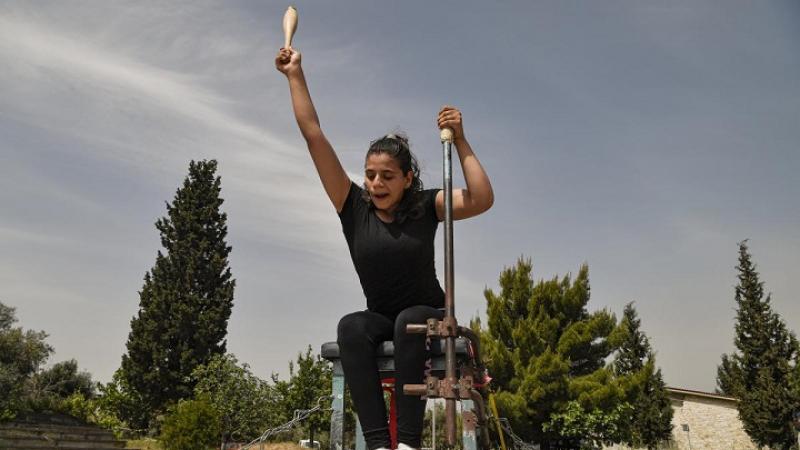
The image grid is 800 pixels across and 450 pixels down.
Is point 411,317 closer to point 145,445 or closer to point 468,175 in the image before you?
point 468,175

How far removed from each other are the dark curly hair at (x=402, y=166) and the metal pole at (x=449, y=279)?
321 millimetres

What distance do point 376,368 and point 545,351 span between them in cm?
2816

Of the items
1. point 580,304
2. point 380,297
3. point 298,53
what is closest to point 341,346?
point 380,297

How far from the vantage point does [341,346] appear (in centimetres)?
341

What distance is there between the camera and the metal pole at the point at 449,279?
284 cm

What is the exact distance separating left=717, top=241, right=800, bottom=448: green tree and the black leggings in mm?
38270

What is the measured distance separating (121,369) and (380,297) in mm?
43482

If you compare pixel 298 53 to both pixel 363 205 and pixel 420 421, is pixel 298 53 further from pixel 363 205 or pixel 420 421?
pixel 420 421

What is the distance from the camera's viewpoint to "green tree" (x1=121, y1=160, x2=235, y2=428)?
41250mm

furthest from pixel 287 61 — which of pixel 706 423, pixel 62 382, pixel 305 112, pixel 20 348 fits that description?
pixel 62 382

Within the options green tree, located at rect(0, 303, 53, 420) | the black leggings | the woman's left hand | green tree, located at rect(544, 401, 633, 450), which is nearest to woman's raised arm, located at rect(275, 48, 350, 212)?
the woman's left hand

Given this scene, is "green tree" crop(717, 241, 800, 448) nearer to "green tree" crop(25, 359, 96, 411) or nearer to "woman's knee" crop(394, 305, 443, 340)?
"woman's knee" crop(394, 305, 443, 340)

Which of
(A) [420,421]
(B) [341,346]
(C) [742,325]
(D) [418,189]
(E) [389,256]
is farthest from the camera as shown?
(C) [742,325]

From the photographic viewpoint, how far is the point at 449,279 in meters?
3.08
